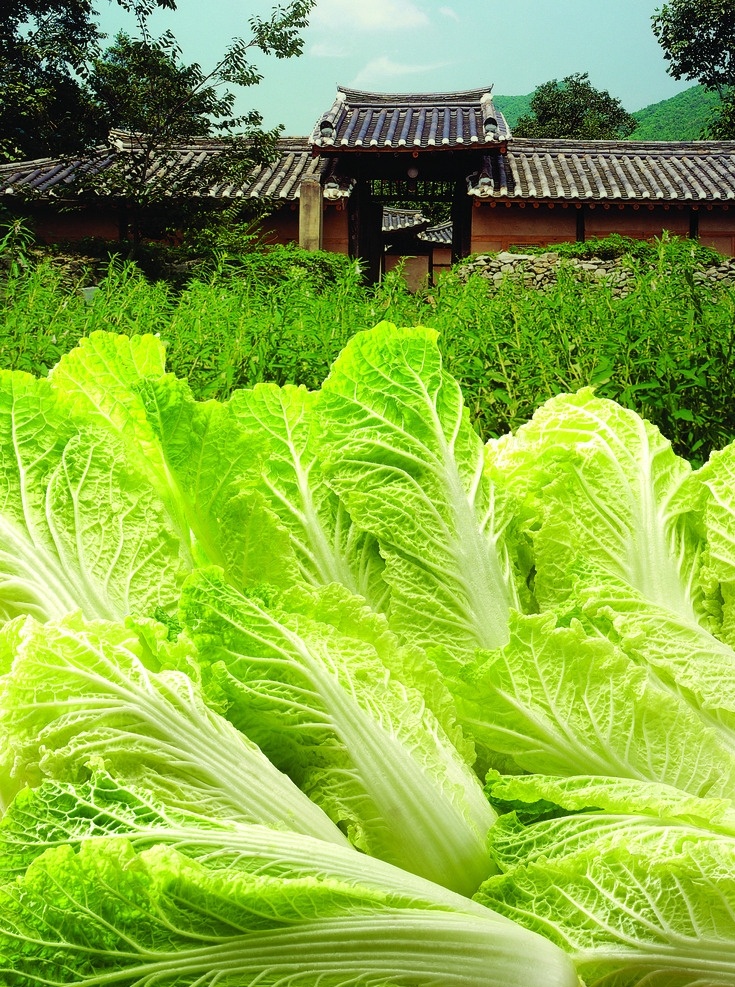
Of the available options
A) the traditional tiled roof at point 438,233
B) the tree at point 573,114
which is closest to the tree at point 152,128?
the traditional tiled roof at point 438,233

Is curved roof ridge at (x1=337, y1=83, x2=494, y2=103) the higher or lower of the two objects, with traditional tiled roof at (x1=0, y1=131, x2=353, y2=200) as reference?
higher

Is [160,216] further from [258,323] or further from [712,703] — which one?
[712,703]

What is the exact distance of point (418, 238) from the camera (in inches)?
1083

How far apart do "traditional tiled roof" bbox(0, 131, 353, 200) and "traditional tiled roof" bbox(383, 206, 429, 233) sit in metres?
8.72

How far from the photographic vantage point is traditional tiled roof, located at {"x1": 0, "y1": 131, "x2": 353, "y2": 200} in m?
12.6

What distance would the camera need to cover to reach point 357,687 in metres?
0.92

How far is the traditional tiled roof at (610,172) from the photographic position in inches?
573

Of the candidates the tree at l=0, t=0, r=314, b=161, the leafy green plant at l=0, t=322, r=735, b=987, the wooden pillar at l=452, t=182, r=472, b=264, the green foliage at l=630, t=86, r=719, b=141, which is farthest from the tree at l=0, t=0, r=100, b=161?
the green foliage at l=630, t=86, r=719, b=141

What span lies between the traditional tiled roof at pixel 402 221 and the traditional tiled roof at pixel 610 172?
8.77 metres

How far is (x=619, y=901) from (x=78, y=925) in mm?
486

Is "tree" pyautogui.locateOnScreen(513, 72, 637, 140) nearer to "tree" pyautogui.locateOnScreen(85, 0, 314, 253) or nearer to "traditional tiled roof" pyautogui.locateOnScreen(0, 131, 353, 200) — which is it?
"traditional tiled roof" pyautogui.locateOnScreen(0, 131, 353, 200)

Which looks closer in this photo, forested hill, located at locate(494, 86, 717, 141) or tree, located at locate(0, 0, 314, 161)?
tree, located at locate(0, 0, 314, 161)

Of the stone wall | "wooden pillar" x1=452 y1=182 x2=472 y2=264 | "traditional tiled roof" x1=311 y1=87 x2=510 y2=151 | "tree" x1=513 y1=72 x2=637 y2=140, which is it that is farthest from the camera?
"tree" x1=513 y1=72 x2=637 y2=140

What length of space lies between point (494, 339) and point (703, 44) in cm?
2821
